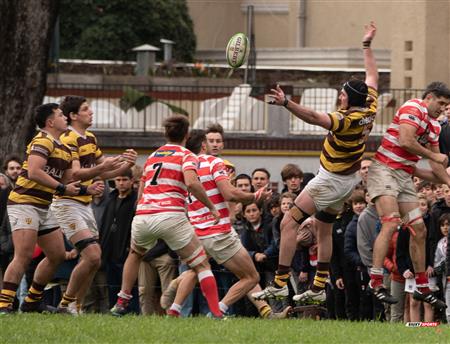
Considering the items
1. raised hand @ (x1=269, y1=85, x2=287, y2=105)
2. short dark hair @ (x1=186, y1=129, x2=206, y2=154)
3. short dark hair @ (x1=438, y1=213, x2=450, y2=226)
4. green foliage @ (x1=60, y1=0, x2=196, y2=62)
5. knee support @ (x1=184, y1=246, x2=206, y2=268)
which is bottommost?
knee support @ (x1=184, y1=246, x2=206, y2=268)

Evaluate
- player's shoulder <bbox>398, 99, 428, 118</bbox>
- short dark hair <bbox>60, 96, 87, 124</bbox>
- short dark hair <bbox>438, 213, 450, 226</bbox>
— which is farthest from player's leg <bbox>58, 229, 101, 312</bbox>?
short dark hair <bbox>438, 213, 450, 226</bbox>

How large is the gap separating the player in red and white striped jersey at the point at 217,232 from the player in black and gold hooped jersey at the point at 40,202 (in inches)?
55.3

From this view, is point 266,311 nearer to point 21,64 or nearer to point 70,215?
point 70,215

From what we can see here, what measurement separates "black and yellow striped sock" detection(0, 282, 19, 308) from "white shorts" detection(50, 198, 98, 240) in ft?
2.89

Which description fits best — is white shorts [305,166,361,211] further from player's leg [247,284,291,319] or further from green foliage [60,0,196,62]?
green foliage [60,0,196,62]

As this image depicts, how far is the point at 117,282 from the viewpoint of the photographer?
20.5 metres

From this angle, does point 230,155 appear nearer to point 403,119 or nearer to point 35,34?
point 35,34

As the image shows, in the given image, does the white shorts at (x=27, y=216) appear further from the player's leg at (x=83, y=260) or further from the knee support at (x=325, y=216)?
the knee support at (x=325, y=216)

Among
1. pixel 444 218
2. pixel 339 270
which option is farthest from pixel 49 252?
pixel 444 218

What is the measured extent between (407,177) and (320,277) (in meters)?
1.49

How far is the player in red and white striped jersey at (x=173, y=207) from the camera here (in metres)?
16.2

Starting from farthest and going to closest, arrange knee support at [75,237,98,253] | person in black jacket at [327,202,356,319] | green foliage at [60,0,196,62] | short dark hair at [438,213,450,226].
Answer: green foliage at [60,0,196,62], person in black jacket at [327,202,356,319], short dark hair at [438,213,450,226], knee support at [75,237,98,253]

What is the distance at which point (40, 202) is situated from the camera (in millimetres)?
16672

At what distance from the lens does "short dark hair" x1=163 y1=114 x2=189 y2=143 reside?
16.5m
